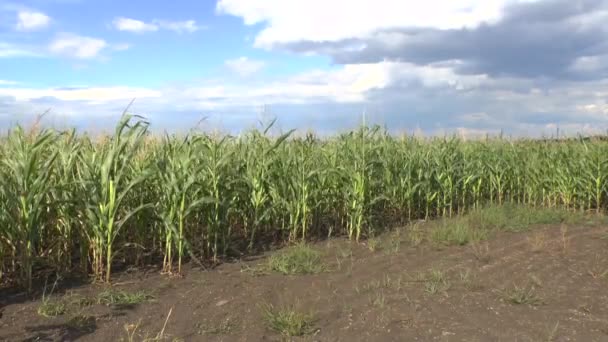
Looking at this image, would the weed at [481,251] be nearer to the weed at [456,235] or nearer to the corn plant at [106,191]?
the weed at [456,235]

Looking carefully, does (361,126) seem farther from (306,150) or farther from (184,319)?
(184,319)

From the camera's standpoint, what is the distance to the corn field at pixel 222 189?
179 inches

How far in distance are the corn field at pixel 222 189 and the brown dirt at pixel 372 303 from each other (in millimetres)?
489

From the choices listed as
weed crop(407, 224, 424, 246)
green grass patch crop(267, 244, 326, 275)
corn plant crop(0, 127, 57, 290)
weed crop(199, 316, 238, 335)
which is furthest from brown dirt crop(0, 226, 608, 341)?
weed crop(407, 224, 424, 246)

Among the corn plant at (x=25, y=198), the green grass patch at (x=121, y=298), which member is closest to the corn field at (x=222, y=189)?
the corn plant at (x=25, y=198)

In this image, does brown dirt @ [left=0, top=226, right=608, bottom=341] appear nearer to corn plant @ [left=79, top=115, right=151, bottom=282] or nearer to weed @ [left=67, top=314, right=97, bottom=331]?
weed @ [left=67, top=314, right=97, bottom=331]

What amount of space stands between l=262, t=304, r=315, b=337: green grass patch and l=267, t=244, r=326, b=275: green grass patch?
1089 mm

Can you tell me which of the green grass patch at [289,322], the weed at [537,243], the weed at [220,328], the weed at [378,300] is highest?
the weed at [537,243]

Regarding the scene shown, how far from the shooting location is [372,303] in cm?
408

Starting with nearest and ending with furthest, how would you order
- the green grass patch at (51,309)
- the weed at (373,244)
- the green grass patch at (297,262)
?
the green grass patch at (51,309)
the green grass patch at (297,262)
the weed at (373,244)

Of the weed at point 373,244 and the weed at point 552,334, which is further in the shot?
the weed at point 373,244

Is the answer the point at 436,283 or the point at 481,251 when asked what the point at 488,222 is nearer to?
the point at 481,251

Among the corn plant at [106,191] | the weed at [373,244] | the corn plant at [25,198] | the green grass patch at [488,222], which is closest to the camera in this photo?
the corn plant at [25,198]

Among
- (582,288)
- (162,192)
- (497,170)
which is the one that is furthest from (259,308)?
(497,170)
